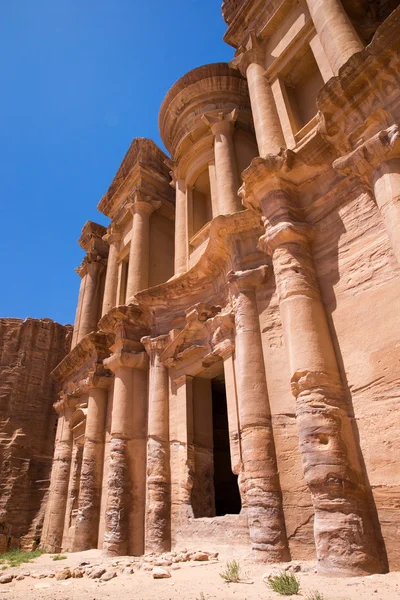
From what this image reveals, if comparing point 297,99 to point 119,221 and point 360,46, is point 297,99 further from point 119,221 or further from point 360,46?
point 119,221

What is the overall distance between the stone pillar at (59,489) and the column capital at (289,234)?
10640 millimetres

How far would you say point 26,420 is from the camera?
1862 cm

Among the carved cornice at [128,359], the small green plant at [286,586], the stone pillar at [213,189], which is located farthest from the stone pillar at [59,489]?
the small green plant at [286,586]

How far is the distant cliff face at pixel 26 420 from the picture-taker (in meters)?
16.2

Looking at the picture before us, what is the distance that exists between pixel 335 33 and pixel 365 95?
7.26 ft

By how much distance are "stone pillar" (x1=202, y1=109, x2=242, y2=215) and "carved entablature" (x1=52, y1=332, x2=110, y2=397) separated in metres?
5.46

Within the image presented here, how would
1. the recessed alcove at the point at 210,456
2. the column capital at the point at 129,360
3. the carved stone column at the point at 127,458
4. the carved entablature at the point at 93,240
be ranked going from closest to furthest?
the recessed alcove at the point at 210,456, the carved stone column at the point at 127,458, the column capital at the point at 129,360, the carved entablature at the point at 93,240

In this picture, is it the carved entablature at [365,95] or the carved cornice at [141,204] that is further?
the carved cornice at [141,204]

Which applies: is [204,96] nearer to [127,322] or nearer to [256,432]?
[127,322]

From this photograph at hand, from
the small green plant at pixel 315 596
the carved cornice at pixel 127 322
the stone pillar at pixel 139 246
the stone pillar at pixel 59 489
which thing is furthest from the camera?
the stone pillar at pixel 59 489

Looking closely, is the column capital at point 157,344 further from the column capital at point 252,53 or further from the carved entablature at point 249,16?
the carved entablature at point 249,16

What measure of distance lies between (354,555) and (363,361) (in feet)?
7.06

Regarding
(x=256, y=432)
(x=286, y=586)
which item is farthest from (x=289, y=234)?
(x=286, y=586)

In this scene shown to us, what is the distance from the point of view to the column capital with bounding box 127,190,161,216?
1358 centimetres
